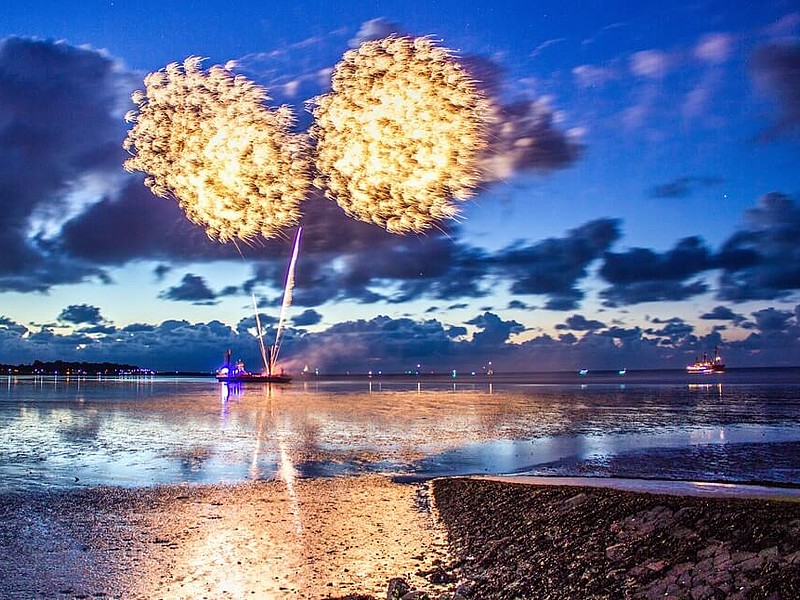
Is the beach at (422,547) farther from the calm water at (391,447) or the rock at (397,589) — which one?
the calm water at (391,447)

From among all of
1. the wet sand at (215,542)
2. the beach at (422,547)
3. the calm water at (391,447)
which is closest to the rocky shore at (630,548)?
the beach at (422,547)

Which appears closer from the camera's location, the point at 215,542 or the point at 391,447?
the point at 215,542

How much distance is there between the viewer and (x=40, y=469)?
23141mm

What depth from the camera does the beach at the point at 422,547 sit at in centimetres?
884

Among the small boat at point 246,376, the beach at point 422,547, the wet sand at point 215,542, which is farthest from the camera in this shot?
the small boat at point 246,376

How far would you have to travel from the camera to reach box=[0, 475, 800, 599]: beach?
29.0 ft

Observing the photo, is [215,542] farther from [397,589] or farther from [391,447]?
[391,447]

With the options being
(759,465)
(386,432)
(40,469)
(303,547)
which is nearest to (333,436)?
(386,432)

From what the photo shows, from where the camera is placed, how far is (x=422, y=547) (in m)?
12.3

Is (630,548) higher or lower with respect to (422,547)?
higher

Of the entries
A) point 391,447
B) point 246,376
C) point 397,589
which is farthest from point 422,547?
point 246,376

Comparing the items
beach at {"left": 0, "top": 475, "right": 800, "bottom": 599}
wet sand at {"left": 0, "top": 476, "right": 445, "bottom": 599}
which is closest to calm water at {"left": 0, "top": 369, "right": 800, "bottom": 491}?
wet sand at {"left": 0, "top": 476, "right": 445, "bottom": 599}

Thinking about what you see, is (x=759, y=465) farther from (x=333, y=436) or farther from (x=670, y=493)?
(x=333, y=436)

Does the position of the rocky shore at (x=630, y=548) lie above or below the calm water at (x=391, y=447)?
above
